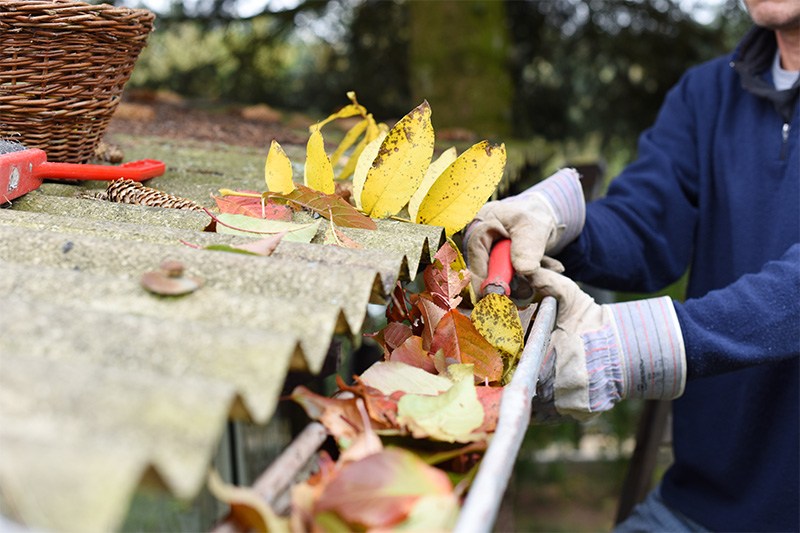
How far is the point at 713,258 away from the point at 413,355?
5.09ft

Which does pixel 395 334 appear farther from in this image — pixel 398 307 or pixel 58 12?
pixel 58 12

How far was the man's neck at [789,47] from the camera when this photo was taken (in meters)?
2.32

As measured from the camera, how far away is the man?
1.56 m

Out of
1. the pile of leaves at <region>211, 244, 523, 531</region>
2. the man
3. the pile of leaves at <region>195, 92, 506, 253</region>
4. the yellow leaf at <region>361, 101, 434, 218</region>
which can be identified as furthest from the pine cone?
the man

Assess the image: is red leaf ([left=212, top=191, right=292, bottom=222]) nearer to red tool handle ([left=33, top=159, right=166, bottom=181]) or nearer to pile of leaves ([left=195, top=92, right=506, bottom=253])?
pile of leaves ([left=195, top=92, right=506, bottom=253])

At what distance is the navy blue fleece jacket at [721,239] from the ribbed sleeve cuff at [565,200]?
0.11 meters

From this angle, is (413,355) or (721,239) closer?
(413,355)

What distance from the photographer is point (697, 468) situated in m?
2.41

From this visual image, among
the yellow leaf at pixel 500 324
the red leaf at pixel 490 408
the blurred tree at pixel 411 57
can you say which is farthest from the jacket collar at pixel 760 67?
the blurred tree at pixel 411 57

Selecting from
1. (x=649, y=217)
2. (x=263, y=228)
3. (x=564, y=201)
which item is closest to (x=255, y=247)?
(x=263, y=228)

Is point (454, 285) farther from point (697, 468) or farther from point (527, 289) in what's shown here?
point (697, 468)

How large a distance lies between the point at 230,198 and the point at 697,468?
164 centimetres

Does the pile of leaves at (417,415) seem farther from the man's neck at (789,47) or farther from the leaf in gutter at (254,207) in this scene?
the man's neck at (789,47)

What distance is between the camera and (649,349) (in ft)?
4.87
